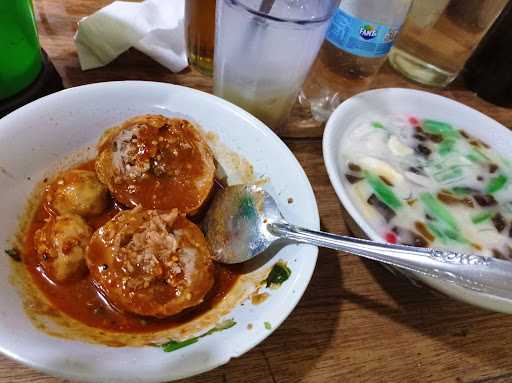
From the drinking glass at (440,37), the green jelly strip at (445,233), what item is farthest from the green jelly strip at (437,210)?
the drinking glass at (440,37)

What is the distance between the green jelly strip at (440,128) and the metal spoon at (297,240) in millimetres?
673

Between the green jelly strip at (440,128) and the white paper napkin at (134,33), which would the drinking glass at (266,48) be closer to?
the white paper napkin at (134,33)

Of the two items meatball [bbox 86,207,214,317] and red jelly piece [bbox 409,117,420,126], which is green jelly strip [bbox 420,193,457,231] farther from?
meatball [bbox 86,207,214,317]

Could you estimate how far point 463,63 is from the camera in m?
1.72

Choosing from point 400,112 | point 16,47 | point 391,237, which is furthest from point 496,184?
point 16,47

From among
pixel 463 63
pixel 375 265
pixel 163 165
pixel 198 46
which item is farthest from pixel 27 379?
pixel 463 63

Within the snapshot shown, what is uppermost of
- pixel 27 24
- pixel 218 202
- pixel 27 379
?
pixel 27 24

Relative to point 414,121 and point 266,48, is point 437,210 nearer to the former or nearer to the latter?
point 414,121

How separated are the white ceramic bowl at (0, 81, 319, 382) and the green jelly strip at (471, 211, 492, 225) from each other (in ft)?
1.65

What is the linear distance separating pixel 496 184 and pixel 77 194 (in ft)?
3.79

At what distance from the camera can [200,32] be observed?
1.43 m

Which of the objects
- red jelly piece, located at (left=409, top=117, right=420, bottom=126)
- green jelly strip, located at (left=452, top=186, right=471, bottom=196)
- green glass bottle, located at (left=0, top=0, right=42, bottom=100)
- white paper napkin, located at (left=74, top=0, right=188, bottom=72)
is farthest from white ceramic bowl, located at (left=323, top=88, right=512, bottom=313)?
green glass bottle, located at (left=0, top=0, right=42, bottom=100)

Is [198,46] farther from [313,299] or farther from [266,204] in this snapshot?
[313,299]

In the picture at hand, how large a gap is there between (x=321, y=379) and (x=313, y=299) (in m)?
0.18
